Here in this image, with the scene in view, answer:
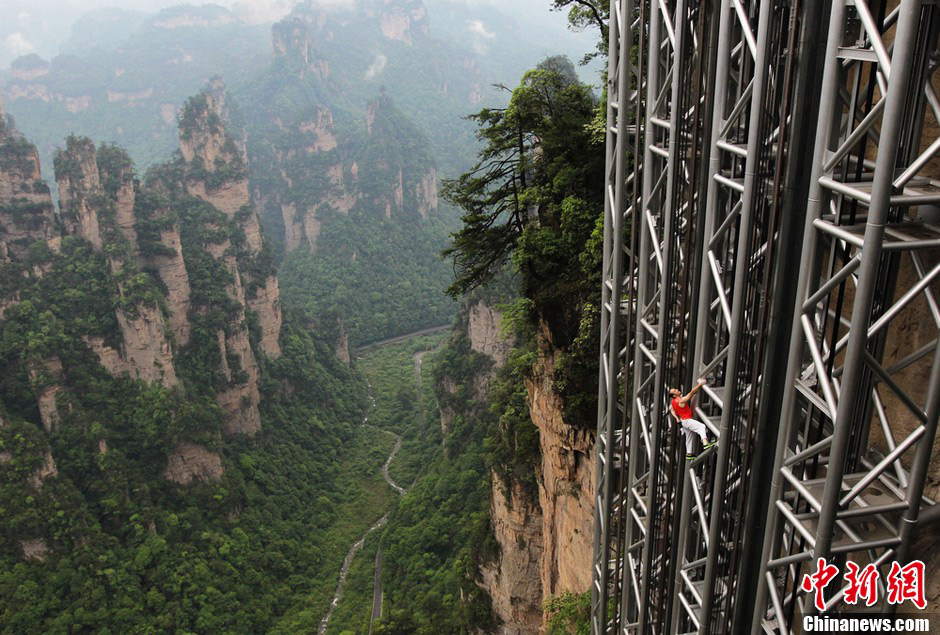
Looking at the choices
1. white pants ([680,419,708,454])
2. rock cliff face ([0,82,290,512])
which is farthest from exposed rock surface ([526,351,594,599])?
rock cliff face ([0,82,290,512])

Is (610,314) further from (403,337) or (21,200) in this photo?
(403,337)

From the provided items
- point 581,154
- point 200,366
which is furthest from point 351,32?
point 581,154

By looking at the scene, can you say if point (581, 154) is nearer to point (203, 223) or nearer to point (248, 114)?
point (203, 223)

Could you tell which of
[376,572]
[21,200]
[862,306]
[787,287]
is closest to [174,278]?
[21,200]

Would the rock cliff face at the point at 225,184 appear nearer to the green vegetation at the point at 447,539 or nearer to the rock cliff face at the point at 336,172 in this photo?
the green vegetation at the point at 447,539

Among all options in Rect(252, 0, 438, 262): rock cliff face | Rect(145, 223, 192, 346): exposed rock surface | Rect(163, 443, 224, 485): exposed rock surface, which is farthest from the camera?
Rect(252, 0, 438, 262): rock cliff face

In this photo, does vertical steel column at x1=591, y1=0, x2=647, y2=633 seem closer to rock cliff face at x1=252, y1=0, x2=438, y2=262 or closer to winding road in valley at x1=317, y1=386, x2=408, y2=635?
winding road in valley at x1=317, y1=386, x2=408, y2=635

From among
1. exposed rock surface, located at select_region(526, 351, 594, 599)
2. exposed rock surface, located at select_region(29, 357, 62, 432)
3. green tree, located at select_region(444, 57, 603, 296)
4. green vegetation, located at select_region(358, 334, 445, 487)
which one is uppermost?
green tree, located at select_region(444, 57, 603, 296)
